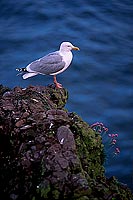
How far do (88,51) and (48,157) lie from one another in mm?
4430

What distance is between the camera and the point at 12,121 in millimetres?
2590

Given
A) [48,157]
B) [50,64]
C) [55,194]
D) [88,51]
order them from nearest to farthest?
[55,194] < [48,157] < [50,64] < [88,51]

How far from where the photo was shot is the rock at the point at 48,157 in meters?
2.12

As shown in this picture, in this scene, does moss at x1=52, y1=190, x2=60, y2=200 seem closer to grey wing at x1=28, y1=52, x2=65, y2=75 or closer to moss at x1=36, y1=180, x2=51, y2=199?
moss at x1=36, y1=180, x2=51, y2=199

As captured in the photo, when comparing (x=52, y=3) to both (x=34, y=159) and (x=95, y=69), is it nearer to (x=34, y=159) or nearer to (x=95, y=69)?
(x=95, y=69)

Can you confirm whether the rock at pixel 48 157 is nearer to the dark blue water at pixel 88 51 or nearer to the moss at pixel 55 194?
the moss at pixel 55 194

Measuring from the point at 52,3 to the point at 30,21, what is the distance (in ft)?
2.21

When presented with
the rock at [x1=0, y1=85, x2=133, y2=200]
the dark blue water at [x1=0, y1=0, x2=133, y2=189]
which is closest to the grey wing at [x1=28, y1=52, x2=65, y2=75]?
the dark blue water at [x1=0, y1=0, x2=133, y2=189]

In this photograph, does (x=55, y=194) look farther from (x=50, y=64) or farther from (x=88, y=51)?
(x=88, y=51)

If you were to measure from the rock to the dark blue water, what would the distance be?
6.48 ft

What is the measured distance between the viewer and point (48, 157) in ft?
7.35

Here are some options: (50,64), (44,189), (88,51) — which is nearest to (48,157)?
(44,189)

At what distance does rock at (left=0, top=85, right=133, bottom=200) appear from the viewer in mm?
2117

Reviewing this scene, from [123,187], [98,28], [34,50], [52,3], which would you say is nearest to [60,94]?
[123,187]
